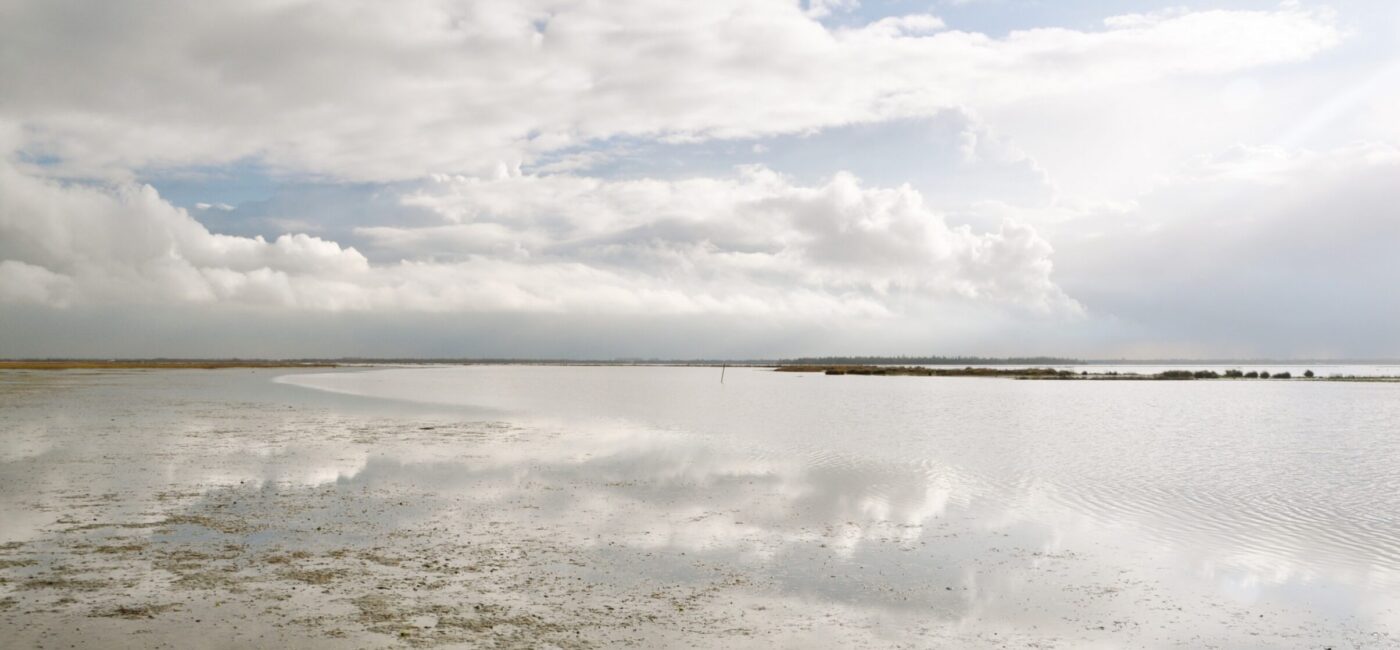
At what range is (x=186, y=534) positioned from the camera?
1482 centimetres

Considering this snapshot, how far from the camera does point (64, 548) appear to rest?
13.5 metres

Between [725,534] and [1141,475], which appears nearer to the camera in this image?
[725,534]

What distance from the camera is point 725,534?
611 inches

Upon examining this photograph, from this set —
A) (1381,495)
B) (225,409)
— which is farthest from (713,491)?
(225,409)

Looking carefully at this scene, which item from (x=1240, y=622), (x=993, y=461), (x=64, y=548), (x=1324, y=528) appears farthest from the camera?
(x=993, y=461)

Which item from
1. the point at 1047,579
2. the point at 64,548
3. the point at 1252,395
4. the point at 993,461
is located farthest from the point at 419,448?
the point at 1252,395

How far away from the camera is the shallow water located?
10.4 m

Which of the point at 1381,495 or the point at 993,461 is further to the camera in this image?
the point at 993,461

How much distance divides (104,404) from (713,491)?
151 ft

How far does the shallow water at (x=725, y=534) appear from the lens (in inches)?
408

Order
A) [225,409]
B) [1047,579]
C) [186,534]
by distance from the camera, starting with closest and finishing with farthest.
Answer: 1. [1047,579]
2. [186,534]
3. [225,409]

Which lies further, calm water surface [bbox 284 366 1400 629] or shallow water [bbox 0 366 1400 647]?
calm water surface [bbox 284 366 1400 629]

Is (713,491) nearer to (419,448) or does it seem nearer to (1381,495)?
(419,448)

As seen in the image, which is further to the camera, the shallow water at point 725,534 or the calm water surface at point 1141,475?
the calm water surface at point 1141,475
